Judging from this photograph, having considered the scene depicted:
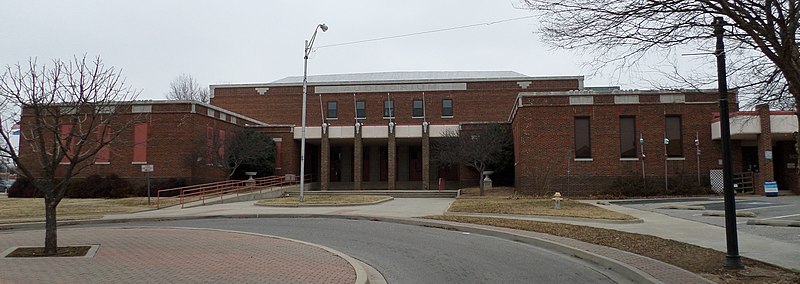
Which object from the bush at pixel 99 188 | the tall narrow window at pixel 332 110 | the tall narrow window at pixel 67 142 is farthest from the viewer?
the tall narrow window at pixel 332 110

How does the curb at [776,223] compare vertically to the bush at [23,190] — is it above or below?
below

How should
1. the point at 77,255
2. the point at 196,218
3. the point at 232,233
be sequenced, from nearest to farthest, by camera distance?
1. the point at 77,255
2. the point at 232,233
3. the point at 196,218

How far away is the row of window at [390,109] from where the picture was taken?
50500 millimetres

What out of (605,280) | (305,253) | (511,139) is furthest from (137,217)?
(511,139)

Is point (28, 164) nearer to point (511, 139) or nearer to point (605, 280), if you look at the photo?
point (511, 139)

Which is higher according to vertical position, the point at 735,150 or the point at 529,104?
the point at 529,104

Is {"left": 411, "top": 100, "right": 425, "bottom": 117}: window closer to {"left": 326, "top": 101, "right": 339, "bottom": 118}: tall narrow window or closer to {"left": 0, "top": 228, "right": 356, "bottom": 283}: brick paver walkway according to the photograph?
{"left": 326, "top": 101, "right": 339, "bottom": 118}: tall narrow window

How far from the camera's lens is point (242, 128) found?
42.0m

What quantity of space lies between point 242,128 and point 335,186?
9.66m

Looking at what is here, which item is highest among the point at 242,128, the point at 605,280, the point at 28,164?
the point at 242,128

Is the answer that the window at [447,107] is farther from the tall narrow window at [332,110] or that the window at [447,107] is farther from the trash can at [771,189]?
the trash can at [771,189]

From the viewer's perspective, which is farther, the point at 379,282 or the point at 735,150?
the point at 735,150

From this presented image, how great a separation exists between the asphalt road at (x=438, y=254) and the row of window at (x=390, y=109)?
33.0m

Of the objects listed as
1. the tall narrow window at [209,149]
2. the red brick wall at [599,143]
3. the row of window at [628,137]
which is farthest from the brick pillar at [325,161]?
the row of window at [628,137]
